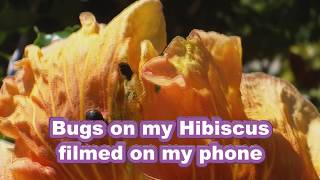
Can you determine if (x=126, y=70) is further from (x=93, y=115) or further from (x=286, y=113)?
(x=286, y=113)

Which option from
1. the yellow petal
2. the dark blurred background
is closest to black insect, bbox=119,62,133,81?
the yellow petal

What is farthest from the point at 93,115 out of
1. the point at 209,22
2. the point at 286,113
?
the point at 209,22

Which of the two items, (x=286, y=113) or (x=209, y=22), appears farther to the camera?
(x=209, y=22)

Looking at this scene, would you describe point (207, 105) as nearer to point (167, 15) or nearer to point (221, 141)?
point (221, 141)

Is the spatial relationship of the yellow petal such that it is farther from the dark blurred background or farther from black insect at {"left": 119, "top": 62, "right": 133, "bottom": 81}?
the dark blurred background

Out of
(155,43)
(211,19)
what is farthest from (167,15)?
(155,43)

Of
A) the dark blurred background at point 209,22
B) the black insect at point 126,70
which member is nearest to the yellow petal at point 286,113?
the black insect at point 126,70
